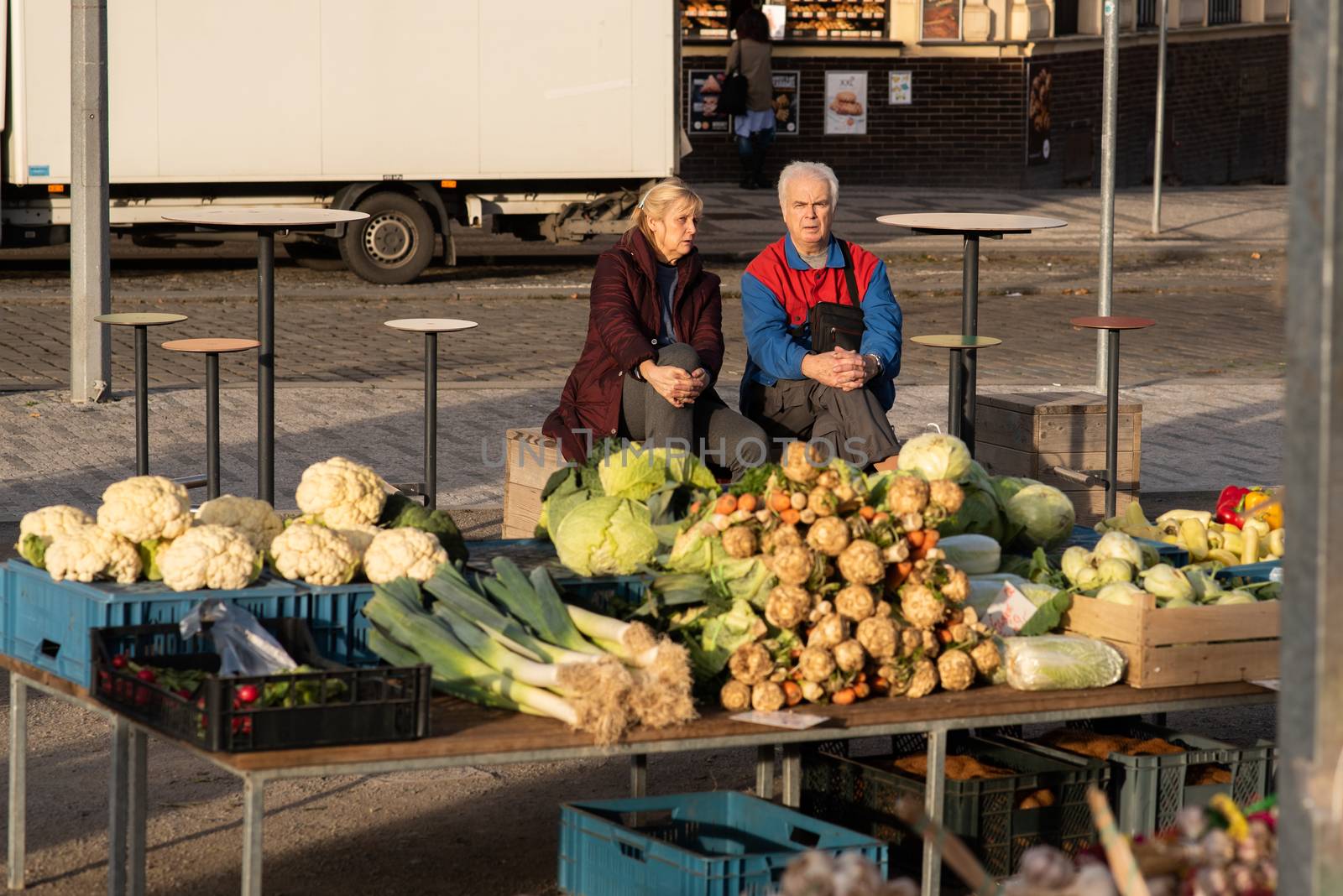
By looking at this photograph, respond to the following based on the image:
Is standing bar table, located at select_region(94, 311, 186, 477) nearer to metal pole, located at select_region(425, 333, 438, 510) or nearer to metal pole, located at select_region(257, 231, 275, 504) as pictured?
metal pole, located at select_region(257, 231, 275, 504)

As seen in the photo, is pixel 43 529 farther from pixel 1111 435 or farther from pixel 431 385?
pixel 1111 435

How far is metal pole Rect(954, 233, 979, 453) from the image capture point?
8.90 meters

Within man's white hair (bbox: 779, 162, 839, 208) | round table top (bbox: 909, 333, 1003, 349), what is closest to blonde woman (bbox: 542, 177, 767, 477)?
man's white hair (bbox: 779, 162, 839, 208)

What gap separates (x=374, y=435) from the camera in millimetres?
10820

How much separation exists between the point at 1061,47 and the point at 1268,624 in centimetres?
2288

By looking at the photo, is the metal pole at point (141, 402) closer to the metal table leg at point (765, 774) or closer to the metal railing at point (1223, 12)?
the metal table leg at point (765, 774)

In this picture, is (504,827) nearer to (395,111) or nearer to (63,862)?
(63,862)

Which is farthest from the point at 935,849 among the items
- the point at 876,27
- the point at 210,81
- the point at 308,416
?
the point at 876,27

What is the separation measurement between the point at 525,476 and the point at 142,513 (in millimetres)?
3299

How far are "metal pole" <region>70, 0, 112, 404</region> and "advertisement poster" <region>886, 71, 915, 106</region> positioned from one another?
16.0 meters

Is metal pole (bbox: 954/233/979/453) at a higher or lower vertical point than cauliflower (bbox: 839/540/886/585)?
higher

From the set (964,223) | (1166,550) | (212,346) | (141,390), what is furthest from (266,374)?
(1166,550)

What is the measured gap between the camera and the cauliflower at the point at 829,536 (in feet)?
15.2

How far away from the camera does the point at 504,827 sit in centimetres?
567
